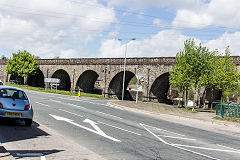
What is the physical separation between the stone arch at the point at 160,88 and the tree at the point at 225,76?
10305 mm

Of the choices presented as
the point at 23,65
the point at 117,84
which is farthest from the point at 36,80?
the point at 117,84

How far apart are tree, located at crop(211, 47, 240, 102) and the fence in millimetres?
9176

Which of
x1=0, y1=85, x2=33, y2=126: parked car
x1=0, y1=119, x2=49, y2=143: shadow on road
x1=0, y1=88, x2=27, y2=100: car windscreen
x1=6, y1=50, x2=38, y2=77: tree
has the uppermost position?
x1=6, y1=50, x2=38, y2=77: tree

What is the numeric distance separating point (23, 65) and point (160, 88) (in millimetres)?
32571

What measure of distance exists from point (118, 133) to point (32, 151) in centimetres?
423

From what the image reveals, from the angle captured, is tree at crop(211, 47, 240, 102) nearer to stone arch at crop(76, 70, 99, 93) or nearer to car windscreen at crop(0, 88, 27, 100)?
car windscreen at crop(0, 88, 27, 100)

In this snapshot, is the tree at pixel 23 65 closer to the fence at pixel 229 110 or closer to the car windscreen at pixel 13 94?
the fence at pixel 229 110

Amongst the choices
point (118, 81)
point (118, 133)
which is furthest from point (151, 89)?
point (118, 133)

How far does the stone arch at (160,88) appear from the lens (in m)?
38.3

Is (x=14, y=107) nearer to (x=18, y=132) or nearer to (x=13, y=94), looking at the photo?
(x=13, y=94)

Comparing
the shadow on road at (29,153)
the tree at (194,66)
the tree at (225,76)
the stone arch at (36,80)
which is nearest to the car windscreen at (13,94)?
the shadow on road at (29,153)

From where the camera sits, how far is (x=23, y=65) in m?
55.1

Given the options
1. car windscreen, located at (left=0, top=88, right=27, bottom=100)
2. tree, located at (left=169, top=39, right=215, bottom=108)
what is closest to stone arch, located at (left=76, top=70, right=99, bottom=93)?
tree, located at (left=169, top=39, right=215, bottom=108)

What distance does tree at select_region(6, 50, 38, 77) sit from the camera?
53.9 meters
